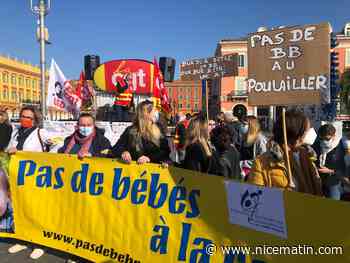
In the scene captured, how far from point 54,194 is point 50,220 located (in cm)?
28

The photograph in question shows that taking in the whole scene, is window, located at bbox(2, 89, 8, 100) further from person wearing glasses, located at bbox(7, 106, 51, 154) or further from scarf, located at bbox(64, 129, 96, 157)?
scarf, located at bbox(64, 129, 96, 157)

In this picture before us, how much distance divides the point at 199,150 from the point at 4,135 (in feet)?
9.55

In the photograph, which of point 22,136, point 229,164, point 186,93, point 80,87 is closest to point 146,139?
point 229,164

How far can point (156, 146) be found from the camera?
12.8 feet

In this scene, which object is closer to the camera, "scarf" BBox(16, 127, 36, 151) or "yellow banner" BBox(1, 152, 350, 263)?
"yellow banner" BBox(1, 152, 350, 263)

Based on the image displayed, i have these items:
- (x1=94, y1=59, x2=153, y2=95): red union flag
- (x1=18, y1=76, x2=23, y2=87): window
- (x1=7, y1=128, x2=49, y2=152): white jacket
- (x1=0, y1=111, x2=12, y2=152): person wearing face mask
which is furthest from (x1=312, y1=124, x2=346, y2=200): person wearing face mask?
(x1=18, y1=76, x2=23, y2=87): window

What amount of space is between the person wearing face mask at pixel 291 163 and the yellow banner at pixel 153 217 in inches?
6.3

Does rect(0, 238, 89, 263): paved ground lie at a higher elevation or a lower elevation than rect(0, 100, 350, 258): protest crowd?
lower

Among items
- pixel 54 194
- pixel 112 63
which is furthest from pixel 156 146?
pixel 112 63

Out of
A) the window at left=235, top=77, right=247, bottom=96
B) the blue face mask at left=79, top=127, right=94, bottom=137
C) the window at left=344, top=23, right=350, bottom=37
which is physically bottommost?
the blue face mask at left=79, top=127, right=94, bottom=137

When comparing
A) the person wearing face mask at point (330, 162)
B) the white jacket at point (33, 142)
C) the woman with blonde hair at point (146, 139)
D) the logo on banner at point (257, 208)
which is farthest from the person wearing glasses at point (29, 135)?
the person wearing face mask at point (330, 162)

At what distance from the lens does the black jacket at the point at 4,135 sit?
16.0 ft

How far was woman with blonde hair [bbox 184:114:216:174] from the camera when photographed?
3547mm

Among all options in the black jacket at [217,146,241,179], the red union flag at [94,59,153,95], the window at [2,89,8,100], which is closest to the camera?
→ the black jacket at [217,146,241,179]
